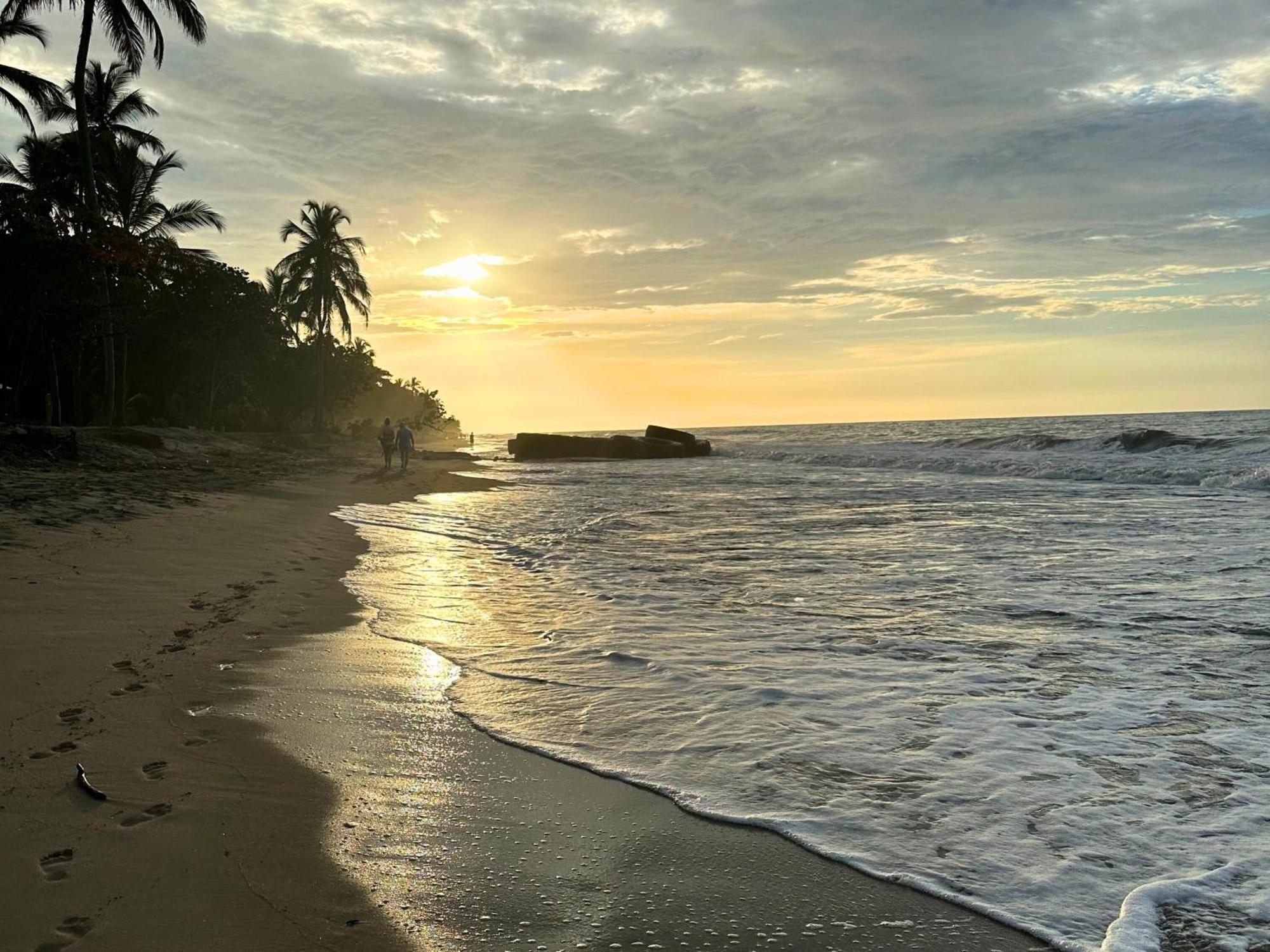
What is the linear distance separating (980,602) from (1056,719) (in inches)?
105

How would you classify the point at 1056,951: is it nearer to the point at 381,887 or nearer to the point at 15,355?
the point at 381,887

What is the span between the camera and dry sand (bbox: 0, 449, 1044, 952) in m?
2.20

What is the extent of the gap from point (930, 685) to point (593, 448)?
35612 millimetres

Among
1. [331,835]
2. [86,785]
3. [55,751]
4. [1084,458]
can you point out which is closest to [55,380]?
[55,751]

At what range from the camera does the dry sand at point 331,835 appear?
86.5 inches

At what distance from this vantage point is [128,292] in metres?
26.7

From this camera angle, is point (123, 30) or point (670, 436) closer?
point (123, 30)

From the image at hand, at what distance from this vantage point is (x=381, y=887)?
2.39 meters

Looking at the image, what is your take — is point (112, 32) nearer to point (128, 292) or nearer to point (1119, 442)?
point (128, 292)

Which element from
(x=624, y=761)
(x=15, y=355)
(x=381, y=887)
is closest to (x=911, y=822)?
(x=624, y=761)

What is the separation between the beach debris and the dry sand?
3cm

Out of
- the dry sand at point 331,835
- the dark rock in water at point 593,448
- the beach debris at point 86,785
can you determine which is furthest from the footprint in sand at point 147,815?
the dark rock in water at point 593,448

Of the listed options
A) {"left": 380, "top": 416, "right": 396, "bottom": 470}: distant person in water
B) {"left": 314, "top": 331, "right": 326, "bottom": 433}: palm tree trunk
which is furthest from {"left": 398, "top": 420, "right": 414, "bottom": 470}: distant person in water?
{"left": 314, "top": 331, "right": 326, "bottom": 433}: palm tree trunk

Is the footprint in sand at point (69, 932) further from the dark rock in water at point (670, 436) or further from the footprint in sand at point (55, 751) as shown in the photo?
the dark rock in water at point (670, 436)
